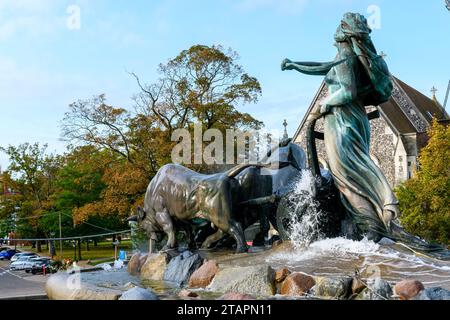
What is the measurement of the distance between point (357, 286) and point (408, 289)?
607 millimetres

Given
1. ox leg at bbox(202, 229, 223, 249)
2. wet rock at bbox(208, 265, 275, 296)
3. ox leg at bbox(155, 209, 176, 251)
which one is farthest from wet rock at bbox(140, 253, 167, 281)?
wet rock at bbox(208, 265, 275, 296)

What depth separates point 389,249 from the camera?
827 cm

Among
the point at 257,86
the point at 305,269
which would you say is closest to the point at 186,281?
the point at 305,269

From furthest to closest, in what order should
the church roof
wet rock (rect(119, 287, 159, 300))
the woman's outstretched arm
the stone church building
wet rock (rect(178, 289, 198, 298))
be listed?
1. the church roof
2. the stone church building
3. the woman's outstretched arm
4. wet rock (rect(178, 289, 198, 298))
5. wet rock (rect(119, 287, 159, 300))

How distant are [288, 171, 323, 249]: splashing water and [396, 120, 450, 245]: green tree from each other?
17.5 m

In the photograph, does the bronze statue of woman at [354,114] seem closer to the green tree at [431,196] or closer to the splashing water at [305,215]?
the splashing water at [305,215]

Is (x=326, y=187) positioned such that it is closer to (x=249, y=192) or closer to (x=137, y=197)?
(x=249, y=192)

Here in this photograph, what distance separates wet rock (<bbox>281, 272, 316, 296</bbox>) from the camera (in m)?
6.84

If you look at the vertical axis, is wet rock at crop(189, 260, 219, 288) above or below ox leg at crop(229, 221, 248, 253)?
below

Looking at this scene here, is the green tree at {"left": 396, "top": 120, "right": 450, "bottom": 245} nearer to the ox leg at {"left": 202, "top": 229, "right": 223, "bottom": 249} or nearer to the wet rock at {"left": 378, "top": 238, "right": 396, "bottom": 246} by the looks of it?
the ox leg at {"left": 202, "top": 229, "right": 223, "bottom": 249}

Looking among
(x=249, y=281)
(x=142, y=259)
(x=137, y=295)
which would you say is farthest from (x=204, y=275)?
(x=142, y=259)

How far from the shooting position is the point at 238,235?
9.67 metres

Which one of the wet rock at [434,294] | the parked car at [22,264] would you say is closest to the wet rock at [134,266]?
the wet rock at [434,294]
